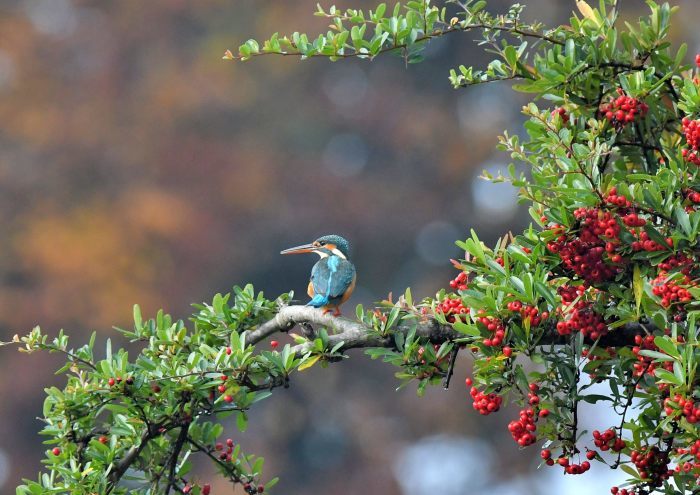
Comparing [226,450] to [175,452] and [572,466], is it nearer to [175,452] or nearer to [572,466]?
[175,452]

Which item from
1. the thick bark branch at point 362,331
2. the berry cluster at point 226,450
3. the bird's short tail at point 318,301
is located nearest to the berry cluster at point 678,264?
the thick bark branch at point 362,331

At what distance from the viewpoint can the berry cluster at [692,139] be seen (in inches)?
114

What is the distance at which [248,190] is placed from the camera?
1567cm

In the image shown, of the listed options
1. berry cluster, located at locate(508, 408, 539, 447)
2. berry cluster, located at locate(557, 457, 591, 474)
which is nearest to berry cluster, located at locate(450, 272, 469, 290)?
berry cluster, located at locate(508, 408, 539, 447)

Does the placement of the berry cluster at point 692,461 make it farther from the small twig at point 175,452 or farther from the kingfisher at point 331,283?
the small twig at point 175,452

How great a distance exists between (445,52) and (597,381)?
14.0 meters

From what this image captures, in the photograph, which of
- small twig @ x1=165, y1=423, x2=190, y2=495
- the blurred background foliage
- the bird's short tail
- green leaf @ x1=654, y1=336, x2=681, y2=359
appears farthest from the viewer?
the blurred background foliage

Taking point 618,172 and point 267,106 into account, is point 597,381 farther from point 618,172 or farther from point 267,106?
point 267,106

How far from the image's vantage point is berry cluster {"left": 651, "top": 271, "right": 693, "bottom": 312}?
108 inches

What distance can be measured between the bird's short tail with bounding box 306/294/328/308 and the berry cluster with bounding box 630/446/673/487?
1.03m

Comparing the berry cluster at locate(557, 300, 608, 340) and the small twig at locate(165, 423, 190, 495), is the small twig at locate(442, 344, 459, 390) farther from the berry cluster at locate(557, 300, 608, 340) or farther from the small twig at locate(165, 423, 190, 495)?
the small twig at locate(165, 423, 190, 495)

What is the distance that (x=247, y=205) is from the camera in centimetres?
1550

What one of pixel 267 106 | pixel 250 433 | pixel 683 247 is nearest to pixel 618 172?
pixel 683 247

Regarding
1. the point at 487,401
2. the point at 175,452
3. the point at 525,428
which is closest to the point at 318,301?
the point at 175,452
